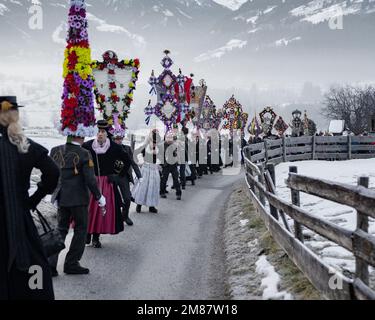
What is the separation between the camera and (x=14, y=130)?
4105 mm

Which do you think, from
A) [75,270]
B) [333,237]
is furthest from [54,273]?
[333,237]

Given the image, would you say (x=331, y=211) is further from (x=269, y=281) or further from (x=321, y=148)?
(x=321, y=148)

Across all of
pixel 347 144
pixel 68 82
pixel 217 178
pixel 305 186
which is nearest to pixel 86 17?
pixel 68 82

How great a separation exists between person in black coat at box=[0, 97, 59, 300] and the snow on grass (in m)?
2.25

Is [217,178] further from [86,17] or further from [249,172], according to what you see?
[86,17]

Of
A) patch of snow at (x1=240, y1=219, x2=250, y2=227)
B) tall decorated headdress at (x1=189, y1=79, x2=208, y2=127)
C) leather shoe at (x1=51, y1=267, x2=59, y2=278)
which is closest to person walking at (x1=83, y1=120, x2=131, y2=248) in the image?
leather shoe at (x1=51, y1=267, x2=59, y2=278)

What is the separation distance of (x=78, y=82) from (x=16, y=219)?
4987 mm

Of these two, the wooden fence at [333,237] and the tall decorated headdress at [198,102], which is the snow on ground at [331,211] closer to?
the wooden fence at [333,237]

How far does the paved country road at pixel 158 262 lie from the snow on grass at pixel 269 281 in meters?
0.50

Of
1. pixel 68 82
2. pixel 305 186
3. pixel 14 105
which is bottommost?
pixel 305 186

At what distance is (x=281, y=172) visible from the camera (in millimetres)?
19469

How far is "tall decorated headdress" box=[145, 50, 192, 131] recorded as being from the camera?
1895 cm
